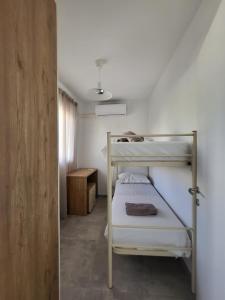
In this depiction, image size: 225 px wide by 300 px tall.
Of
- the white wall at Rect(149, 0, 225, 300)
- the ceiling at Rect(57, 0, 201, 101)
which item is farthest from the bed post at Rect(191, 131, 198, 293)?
the ceiling at Rect(57, 0, 201, 101)

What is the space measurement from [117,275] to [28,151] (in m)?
1.76

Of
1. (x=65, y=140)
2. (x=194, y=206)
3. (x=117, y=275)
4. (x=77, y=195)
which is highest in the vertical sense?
(x=65, y=140)

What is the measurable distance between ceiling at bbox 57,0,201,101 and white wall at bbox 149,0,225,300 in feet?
0.73

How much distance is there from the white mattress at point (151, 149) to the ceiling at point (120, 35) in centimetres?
122

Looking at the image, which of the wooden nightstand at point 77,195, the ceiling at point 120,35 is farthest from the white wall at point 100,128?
the ceiling at point 120,35

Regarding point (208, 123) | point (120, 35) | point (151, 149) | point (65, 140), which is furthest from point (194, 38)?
point (65, 140)

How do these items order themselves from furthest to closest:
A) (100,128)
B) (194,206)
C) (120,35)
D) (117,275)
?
(100,128) → (120,35) → (117,275) → (194,206)

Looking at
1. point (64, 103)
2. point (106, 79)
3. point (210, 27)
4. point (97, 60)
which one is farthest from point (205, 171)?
point (64, 103)

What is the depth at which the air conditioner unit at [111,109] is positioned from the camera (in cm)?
440

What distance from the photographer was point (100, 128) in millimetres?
4645

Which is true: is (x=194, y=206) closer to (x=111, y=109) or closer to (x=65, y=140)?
(x=65, y=140)

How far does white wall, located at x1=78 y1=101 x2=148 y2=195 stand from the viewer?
181 inches

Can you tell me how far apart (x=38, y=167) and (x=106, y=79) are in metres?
2.79

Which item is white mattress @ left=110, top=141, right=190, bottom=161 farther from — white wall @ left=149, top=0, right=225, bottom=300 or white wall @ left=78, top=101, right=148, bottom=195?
white wall @ left=78, top=101, right=148, bottom=195
